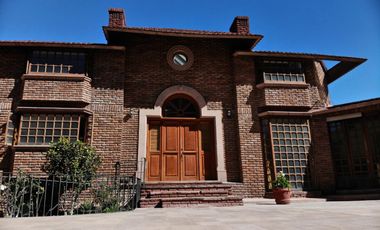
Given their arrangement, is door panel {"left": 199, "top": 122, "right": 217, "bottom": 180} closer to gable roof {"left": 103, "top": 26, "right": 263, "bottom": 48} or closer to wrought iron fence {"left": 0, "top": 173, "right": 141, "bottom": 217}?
wrought iron fence {"left": 0, "top": 173, "right": 141, "bottom": 217}

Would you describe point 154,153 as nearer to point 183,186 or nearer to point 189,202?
point 183,186

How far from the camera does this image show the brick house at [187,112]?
9344mm

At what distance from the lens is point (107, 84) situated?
9.89 metres

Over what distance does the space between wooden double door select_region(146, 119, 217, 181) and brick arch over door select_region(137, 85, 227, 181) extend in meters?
0.33

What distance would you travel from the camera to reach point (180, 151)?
995 cm

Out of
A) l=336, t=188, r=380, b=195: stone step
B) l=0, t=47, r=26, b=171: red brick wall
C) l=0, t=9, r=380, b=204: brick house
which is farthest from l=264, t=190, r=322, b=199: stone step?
l=0, t=47, r=26, b=171: red brick wall

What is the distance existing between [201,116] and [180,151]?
148 centimetres

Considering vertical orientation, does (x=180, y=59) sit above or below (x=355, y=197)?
above

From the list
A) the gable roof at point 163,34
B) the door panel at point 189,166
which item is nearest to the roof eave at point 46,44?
the gable roof at point 163,34

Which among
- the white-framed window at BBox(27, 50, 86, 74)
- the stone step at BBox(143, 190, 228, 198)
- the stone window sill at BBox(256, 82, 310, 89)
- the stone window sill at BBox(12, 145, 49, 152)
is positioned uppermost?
the white-framed window at BBox(27, 50, 86, 74)

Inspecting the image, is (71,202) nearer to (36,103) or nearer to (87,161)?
(87,161)

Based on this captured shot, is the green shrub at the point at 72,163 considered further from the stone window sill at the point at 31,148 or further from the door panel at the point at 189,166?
the door panel at the point at 189,166

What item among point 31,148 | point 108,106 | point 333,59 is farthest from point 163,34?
point 333,59

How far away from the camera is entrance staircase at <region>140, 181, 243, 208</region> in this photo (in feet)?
25.0
